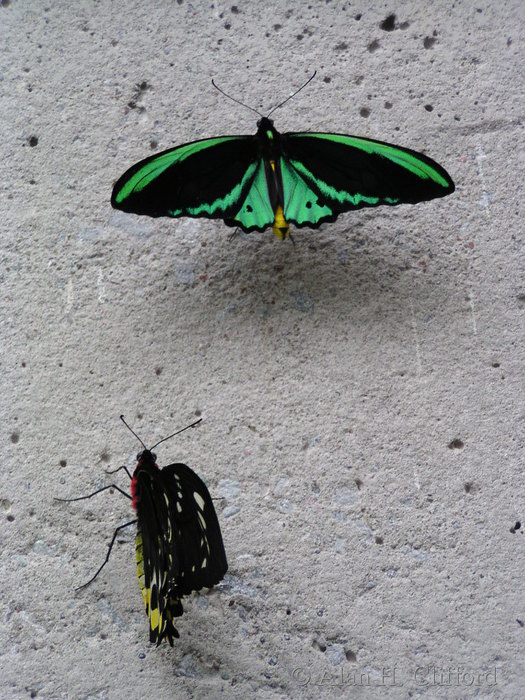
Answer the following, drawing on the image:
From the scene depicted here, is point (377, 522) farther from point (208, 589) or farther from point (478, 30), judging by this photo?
point (478, 30)

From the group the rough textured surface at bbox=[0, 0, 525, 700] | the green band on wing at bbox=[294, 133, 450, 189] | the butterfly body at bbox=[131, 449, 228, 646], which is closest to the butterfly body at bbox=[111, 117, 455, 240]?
the green band on wing at bbox=[294, 133, 450, 189]

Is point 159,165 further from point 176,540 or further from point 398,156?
point 176,540

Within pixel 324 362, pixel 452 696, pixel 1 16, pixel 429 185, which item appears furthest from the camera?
pixel 1 16

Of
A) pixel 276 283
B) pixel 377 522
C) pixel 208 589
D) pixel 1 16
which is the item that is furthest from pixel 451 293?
pixel 1 16

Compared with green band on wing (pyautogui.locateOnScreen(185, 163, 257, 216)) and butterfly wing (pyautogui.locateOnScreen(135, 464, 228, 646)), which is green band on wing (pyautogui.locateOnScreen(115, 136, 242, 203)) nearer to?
green band on wing (pyautogui.locateOnScreen(185, 163, 257, 216))

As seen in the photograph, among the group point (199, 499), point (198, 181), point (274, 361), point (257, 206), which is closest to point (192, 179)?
point (198, 181)

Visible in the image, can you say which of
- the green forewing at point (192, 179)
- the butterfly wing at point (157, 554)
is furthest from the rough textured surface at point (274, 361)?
the green forewing at point (192, 179)
